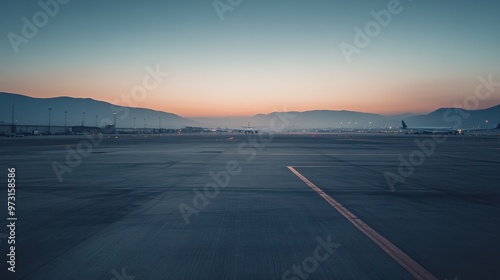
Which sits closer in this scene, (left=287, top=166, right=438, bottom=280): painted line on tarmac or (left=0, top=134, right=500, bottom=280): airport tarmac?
(left=287, top=166, right=438, bottom=280): painted line on tarmac

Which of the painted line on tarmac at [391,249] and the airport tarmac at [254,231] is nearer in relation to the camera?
the painted line on tarmac at [391,249]

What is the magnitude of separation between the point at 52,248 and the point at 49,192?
6.74 metres

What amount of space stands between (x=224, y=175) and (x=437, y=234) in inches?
433

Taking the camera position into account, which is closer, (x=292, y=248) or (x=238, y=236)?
(x=292, y=248)

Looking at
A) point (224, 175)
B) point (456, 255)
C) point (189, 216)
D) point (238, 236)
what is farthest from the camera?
point (224, 175)

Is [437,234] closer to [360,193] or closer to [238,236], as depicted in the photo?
[238,236]

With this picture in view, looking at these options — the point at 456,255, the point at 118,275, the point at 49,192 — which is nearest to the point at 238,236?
the point at 118,275

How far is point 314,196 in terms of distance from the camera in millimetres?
11781

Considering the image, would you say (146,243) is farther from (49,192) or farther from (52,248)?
(49,192)

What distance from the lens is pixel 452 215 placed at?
30.1ft

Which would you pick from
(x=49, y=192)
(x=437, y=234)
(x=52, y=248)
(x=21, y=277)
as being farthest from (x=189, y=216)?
(x=49, y=192)

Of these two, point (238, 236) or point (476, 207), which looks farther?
point (476, 207)

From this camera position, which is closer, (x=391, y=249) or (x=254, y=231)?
(x=391, y=249)

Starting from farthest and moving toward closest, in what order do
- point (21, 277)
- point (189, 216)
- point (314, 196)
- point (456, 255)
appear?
1. point (314, 196)
2. point (189, 216)
3. point (456, 255)
4. point (21, 277)
